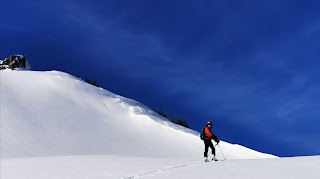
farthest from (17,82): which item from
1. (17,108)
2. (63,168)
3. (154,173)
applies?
(154,173)

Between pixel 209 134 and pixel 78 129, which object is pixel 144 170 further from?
pixel 78 129

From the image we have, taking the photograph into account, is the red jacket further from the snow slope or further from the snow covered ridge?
the snow covered ridge

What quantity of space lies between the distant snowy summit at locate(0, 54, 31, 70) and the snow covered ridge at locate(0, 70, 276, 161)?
11.9m

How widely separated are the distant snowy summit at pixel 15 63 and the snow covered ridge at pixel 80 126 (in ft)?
39.1

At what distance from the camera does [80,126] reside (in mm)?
32875

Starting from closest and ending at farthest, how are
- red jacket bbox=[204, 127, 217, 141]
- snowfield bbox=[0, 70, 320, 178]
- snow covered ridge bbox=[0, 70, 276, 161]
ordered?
1. red jacket bbox=[204, 127, 217, 141]
2. snowfield bbox=[0, 70, 320, 178]
3. snow covered ridge bbox=[0, 70, 276, 161]

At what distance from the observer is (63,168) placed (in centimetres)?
1488

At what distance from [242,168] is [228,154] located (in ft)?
58.8

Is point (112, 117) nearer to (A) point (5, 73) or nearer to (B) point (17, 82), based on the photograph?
(B) point (17, 82)

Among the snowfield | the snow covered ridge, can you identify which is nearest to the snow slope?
the snowfield

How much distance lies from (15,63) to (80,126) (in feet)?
80.8

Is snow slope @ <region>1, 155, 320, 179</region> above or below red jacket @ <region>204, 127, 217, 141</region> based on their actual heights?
below

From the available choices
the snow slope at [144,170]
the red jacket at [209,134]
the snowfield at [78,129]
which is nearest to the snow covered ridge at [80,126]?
the snowfield at [78,129]

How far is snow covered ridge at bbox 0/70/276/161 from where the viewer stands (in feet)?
94.2
